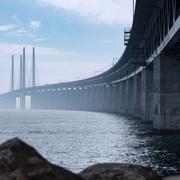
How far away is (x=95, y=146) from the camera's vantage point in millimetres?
36500

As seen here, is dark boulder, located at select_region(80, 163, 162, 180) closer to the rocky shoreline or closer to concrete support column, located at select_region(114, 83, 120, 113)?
the rocky shoreline

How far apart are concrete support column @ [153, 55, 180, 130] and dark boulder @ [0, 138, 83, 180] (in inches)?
1506

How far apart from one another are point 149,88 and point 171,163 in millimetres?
45339

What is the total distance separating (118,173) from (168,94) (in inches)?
1453

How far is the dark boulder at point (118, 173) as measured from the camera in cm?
976

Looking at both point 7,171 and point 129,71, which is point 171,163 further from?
point 129,71

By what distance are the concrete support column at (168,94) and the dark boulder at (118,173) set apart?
1401 inches

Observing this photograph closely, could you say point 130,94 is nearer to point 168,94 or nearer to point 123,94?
point 123,94

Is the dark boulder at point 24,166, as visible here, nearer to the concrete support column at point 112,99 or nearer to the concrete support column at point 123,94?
the concrete support column at point 123,94

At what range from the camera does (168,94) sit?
151 feet

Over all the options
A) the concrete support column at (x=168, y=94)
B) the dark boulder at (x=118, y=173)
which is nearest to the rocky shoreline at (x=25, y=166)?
the dark boulder at (x=118, y=173)

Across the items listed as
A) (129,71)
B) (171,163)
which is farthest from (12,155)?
Result: (129,71)

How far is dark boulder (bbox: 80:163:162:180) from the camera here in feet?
32.0

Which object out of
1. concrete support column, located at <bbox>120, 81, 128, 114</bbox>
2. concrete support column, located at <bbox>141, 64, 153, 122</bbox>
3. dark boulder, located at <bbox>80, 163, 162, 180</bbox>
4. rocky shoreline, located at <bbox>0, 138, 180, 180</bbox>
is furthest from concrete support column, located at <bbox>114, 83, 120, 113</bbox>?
rocky shoreline, located at <bbox>0, 138, 180, 180</bbox>
